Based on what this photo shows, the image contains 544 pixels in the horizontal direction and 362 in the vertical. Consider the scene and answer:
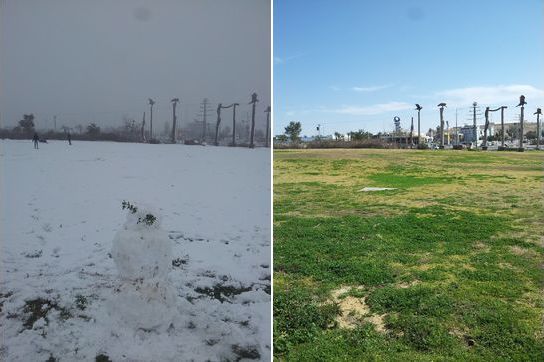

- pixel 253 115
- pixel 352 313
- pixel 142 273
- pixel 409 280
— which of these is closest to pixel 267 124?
pixel 253 115

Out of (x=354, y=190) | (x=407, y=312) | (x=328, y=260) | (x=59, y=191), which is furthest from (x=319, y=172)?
(x=59, y=191)

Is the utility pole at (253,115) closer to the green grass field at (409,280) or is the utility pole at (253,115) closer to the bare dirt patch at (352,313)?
the green grass field at (409,280)

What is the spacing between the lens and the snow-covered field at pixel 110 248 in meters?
2.62

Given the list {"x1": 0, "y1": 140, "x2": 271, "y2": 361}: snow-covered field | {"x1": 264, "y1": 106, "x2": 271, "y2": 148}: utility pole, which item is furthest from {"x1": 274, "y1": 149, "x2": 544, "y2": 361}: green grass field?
{"x1": 264, "y1": 106, "x2": 271, "y2": 148}: utility pole

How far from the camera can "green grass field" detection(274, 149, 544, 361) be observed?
3176 mm

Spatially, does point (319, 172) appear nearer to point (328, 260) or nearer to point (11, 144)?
point (328, 260)

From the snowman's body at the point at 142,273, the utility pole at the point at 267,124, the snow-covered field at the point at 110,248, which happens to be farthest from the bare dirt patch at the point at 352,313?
the utility pole at the point at 267,124

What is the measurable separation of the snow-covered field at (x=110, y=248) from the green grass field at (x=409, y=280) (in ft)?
2.39

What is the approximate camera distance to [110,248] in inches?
112

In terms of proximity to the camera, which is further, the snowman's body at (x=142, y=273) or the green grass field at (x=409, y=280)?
the green grass field at (x=409, y=280)

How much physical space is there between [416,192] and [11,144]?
9.03 m

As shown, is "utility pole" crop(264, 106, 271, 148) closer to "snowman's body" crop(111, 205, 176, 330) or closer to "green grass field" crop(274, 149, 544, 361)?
"snowman's body" crop(111, 205, 176, 330)

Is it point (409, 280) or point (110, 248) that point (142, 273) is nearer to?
point (110, 248)

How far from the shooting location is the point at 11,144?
109 inches
